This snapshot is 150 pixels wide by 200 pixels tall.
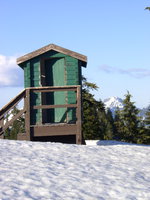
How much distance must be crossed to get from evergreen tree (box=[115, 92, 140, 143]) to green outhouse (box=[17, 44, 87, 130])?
94.8 feet

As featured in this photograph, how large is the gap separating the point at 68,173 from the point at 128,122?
36260 millimetres

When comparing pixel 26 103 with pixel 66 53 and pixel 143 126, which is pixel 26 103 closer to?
pixel 66 53

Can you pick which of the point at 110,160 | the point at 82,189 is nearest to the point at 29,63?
the point at 110,160

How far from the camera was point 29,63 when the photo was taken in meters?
15.0

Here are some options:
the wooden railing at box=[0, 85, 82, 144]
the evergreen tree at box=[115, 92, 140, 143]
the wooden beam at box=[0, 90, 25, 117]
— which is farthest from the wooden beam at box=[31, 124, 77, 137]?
the evergreen tree at box=[115, 92, 140, 143]

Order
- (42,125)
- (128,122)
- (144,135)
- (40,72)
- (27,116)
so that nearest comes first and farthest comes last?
(27,116), (42,125), (40,72), (144,135), (128,122)

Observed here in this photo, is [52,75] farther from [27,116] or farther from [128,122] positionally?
[128,122]

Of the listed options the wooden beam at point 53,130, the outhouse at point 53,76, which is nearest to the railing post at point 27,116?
the wooden beam at point 53,130

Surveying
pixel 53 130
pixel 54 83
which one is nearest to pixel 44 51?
pixel 54 83

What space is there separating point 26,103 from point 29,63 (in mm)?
2338

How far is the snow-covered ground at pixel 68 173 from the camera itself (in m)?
7.07

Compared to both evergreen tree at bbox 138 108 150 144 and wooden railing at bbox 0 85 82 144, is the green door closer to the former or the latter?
wooden railing at bbox 0 85 82 144

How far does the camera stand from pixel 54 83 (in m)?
15.5

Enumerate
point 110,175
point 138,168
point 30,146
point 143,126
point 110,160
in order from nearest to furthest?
point 110,175, point 138,168, point 110,160, point 30,146, point 143,126
